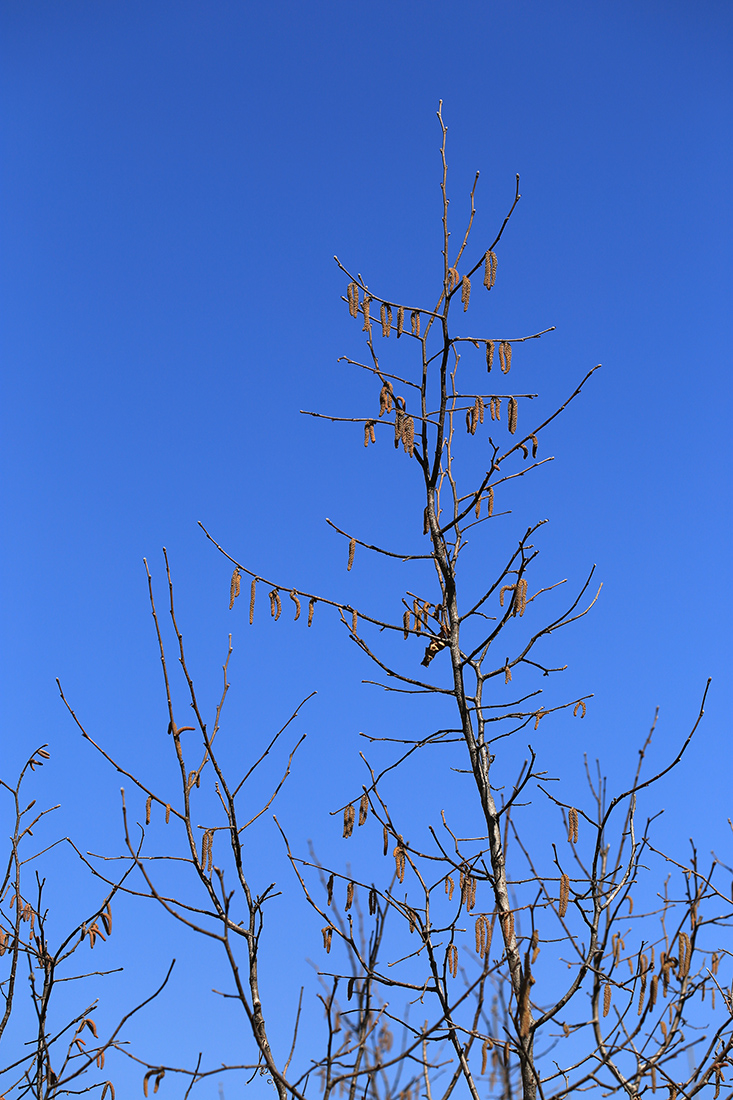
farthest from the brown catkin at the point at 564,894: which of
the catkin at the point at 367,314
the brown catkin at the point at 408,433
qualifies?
the catkin at the point at 367,314

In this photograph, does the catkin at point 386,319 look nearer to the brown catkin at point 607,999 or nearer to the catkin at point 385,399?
the catkin at point 385,399

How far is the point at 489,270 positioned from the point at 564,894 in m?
3.09

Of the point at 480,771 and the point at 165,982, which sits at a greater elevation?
the point at 480,771

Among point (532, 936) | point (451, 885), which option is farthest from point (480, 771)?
point (532, 936)

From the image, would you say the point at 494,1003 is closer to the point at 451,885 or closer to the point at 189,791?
the point at 451,885

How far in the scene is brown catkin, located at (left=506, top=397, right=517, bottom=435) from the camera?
491cm

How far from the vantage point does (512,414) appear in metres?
4.93

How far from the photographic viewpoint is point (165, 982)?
11.3ft

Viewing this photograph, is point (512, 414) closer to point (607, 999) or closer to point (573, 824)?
point (573, 824)

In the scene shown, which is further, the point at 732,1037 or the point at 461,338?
the point at 461,338

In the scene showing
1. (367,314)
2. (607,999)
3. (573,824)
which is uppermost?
(367,314)

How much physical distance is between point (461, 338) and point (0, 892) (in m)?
3.90

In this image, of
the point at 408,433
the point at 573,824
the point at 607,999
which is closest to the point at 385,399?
the point at 408,433

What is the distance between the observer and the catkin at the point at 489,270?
477 cm
